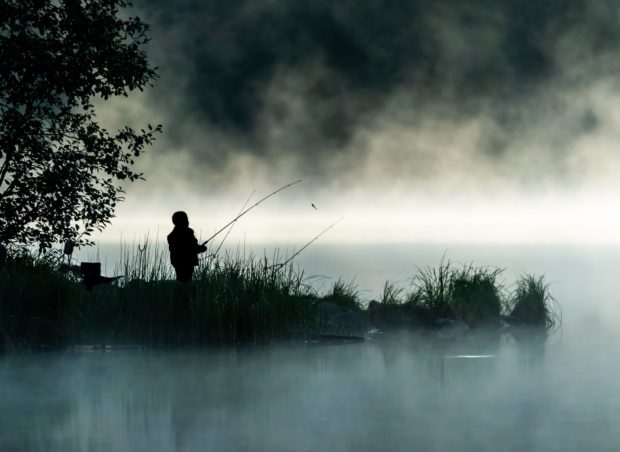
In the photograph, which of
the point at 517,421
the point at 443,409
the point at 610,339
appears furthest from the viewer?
the point at 610,339

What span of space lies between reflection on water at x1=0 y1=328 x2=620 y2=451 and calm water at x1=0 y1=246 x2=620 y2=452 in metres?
0.02

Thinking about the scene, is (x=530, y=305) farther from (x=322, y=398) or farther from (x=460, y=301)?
(x=322, y=398)

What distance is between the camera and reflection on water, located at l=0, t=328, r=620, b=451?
10.3 metres

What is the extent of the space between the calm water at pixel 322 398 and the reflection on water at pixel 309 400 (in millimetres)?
21

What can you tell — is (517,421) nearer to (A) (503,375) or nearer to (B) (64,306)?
(A) (503,375)

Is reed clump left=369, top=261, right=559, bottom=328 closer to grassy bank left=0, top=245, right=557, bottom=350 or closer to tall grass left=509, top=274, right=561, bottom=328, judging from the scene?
tall grass left=509, top=274, right=561, bottom=328

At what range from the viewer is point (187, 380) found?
14.8 meters

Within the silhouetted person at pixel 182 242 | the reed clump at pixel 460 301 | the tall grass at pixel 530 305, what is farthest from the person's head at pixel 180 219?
the tall grass at pixel 530 305

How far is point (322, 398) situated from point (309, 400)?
0.24 m

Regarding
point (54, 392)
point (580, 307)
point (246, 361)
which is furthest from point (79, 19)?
point (580, 307)

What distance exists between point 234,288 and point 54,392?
19.0 ft

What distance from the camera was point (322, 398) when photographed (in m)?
13.1

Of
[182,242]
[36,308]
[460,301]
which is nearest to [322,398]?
[182,242]

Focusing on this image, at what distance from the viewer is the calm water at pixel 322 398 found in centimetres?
1031
